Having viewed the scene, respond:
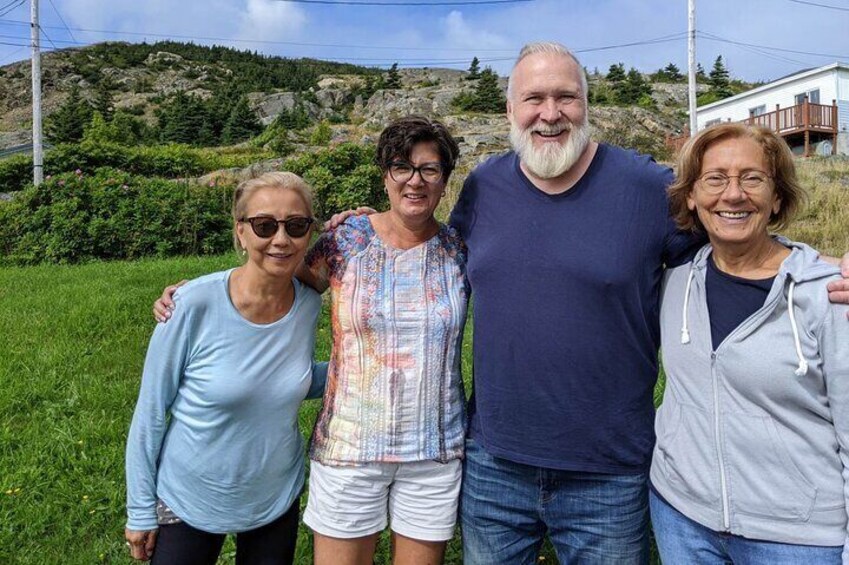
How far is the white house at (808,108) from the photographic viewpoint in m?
26.1

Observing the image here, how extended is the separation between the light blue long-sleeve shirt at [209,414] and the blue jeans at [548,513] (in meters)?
0.74

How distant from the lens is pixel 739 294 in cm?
175

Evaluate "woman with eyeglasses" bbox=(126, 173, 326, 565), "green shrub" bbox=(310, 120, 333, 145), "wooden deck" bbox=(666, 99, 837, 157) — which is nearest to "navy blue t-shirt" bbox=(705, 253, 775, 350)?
"woman with eyeglasses" bbox=(126, 173, 326, 565)

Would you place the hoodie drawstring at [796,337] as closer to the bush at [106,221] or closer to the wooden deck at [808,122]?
the bush at [106,221]

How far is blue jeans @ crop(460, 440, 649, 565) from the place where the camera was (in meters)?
2.05

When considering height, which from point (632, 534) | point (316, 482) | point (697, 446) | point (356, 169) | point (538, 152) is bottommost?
point (632, 534)

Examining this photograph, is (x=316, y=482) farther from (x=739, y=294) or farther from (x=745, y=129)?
(x=745, y=129)

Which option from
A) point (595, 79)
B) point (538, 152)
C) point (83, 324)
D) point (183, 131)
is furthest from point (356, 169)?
point (595, 79)

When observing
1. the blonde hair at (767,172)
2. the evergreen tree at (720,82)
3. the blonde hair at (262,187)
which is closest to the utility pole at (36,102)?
the blonde hair at (262,187)

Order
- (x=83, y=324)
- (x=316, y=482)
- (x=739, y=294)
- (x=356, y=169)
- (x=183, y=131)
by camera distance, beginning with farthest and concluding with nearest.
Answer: (x=183, y=131), (x=356, y=169), (x=83, y=324), (x=316, y=482), (x=739, y=294)

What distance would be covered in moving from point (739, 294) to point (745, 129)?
49 centimetres

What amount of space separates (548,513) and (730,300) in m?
0.96

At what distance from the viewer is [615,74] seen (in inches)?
1837

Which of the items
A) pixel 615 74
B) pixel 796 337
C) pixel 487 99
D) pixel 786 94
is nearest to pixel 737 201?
pixel 796 337
